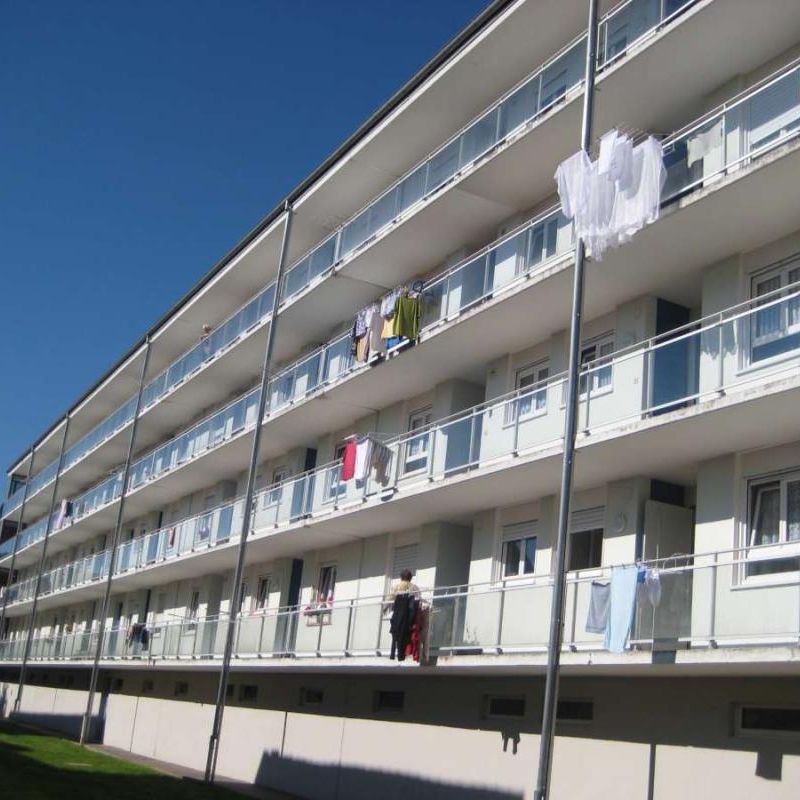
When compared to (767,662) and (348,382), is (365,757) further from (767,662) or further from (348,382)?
(767,662)

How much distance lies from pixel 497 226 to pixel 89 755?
1729cm

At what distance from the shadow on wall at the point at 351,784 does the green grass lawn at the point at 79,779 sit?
170 cm

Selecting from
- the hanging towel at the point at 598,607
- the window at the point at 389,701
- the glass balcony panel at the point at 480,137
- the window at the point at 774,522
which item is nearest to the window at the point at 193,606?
the window at the point at 389,701

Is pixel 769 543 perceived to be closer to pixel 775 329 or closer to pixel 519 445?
pixel 775 329

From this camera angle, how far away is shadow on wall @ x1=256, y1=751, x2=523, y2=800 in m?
18.9

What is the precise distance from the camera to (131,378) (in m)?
47.9

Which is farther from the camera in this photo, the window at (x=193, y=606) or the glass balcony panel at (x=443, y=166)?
the window at (x=193, y=606)

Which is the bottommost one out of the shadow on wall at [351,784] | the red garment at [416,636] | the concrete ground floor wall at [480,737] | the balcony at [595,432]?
the shadow on wall at [351,784]

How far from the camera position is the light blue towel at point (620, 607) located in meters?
14.5

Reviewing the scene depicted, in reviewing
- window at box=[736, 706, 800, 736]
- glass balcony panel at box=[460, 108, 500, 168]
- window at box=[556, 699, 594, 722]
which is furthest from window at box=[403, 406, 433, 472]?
window at box=[736, 706, 800, 736]

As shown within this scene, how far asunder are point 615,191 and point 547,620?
19.6ft

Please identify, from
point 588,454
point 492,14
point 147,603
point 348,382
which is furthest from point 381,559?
point 147,603

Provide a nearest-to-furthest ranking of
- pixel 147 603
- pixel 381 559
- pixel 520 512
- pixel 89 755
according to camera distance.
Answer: pixel 520 512, pixel 381 559, pixel 89 755, pixel 147 603

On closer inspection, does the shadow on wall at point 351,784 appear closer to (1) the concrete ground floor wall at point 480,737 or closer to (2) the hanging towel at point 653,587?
(1) the concrete ground floor wall at point 480,737
